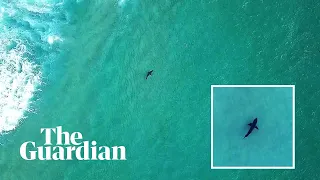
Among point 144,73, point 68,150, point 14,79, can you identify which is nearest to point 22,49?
point 14,79

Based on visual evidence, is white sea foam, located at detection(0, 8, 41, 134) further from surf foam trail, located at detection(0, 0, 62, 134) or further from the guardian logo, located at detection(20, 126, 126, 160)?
the guardian logo, located at detection(20, 126, 126, 160)

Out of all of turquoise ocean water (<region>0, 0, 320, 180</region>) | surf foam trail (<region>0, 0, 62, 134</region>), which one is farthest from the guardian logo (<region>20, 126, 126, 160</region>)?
surf foam trail (<region>0, 0, 62, 134</region>)

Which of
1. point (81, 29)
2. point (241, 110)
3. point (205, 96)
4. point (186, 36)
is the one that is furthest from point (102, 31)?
point (241, 110)

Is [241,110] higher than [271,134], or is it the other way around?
[241,110]

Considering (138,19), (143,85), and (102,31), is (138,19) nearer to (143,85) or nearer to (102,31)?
(102,31)

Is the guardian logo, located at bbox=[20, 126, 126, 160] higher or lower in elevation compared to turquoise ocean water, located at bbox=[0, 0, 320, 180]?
lower

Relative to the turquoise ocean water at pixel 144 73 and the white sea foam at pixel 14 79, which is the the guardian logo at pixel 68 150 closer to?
the turquoise ocean water at pixel 144 73

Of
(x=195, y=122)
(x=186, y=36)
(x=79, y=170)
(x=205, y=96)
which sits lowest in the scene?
(x=79, y=170)
